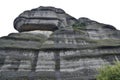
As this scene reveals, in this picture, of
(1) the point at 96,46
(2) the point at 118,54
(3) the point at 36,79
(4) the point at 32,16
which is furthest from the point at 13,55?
(4) the point at 32,16

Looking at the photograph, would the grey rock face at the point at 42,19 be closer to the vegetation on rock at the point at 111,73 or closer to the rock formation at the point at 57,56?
the rock formation at the point at 57,56

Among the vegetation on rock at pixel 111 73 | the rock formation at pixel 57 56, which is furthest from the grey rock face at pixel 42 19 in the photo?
the vegetation on rock at pixel 111 73

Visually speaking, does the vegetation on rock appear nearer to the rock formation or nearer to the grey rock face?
the rock formation

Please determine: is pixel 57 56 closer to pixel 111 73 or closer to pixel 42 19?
pixel 111 73

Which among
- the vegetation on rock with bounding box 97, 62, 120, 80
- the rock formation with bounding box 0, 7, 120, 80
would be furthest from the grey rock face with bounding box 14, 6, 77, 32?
the vegetation on rock with bounding box 97, 62, 120, 80

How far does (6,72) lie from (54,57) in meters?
6.60

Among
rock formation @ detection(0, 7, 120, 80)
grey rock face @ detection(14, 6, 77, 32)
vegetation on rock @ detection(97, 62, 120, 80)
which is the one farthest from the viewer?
grey rock face @ detection(14, 6, 77, 32)

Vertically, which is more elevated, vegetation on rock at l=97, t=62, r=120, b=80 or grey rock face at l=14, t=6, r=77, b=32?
vegetation on rock at l=97, t=62, r=120, b=80

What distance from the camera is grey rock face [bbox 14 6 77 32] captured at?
171 ft

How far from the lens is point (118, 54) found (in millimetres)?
29500

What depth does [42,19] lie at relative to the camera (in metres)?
54.5

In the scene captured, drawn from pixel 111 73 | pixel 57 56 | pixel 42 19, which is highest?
pixel 111 73

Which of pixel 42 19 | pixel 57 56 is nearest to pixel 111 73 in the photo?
pixel 57 56

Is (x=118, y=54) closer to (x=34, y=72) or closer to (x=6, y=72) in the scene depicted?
(x=34, y=72)
